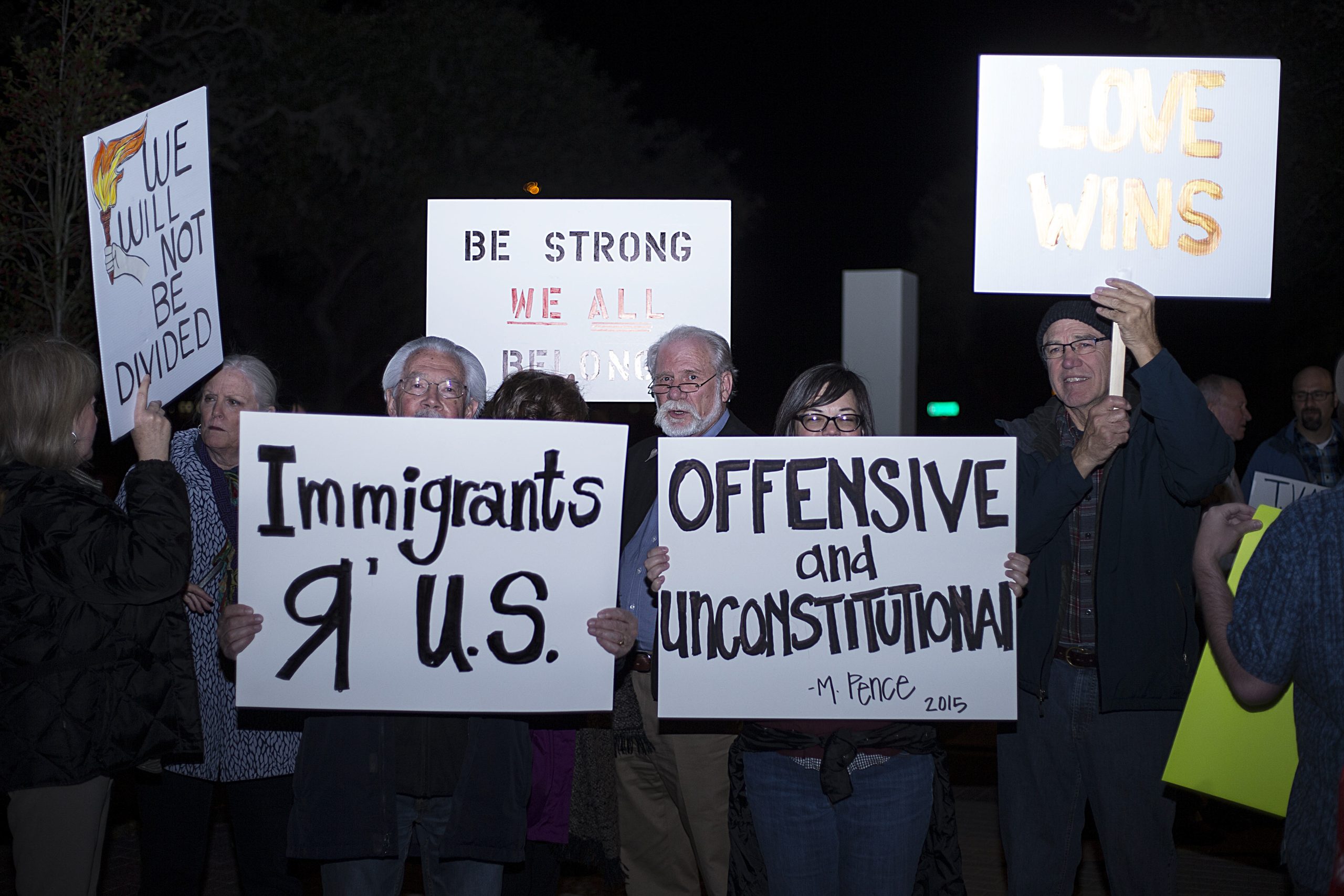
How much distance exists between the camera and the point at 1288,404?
69.9 feet

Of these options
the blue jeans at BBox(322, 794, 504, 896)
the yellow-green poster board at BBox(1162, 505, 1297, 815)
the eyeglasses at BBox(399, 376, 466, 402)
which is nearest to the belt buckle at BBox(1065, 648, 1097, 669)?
the yellow-green poster board at BBox(1162, 505, 1297, 815)

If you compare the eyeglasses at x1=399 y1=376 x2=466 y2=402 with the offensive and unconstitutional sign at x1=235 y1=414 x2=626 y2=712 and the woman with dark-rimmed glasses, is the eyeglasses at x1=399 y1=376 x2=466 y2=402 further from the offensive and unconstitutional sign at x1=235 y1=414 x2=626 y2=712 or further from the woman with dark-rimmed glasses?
the woman with dark-rimmed glasses

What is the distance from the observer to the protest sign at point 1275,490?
4.78 m

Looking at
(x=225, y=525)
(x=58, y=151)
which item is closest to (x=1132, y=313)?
(x=225, y=525)

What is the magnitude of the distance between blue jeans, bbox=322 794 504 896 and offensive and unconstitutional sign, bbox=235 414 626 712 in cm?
27

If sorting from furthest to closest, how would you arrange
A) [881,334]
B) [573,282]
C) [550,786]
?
[881,334], [573,282], [550,786]

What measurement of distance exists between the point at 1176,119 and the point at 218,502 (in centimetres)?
316

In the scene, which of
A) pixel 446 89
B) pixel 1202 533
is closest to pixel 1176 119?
pixel 1202 533

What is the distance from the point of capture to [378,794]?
3.12 meters

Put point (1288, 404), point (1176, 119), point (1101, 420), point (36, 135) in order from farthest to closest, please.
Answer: point (1288, 404) → point (36, 135) → point (1176, 119) → point (1101, 420)

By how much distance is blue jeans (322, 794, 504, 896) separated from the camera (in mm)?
3152

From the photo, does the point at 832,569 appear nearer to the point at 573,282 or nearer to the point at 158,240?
the point at 158,240

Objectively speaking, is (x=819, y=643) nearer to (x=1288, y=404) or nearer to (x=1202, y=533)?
(x=1202, y=533)

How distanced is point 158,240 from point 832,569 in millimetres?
2142
